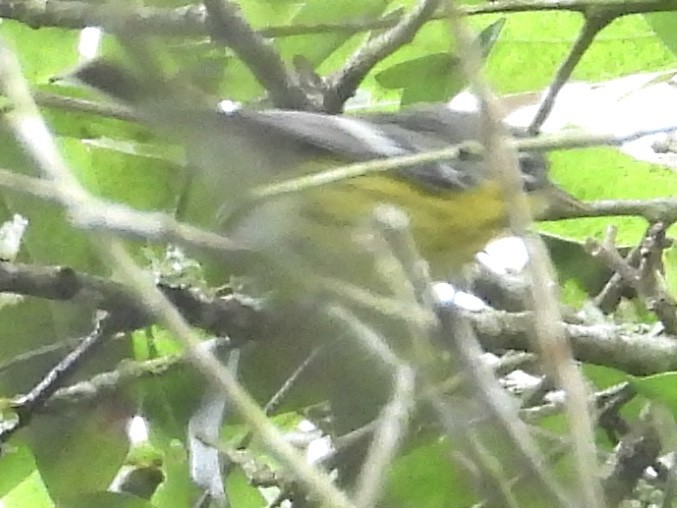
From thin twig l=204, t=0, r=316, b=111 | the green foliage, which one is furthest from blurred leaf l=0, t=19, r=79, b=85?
thin twig l=204, t=0, r=316, b=111

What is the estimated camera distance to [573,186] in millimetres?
786

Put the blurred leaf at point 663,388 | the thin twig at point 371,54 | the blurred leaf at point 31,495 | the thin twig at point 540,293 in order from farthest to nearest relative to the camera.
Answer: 1. the blurred leaf at point 31,495
2. the thin twig at point 371,54
3. the blurred leaf at point 663,388
4. the thin twig at point 540,293

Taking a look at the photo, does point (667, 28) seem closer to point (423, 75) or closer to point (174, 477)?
point (423, 75)

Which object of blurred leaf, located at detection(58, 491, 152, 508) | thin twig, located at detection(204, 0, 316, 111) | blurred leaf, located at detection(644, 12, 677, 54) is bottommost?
blurred leaf, located at detection(58, 491, 152, 508)

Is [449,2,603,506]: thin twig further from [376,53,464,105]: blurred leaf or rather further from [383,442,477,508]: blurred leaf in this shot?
[376,53,464,105]: blurred leaf

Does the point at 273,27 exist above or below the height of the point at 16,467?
above

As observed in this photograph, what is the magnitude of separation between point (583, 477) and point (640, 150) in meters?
0.51

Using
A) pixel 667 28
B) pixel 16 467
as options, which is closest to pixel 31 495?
pixel 16 467

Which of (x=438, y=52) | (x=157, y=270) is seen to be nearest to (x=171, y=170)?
(x=157, y=270)

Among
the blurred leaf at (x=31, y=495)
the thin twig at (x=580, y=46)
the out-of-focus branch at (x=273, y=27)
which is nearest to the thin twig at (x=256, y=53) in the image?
the out-of-focus branch at (x=273, y=27)

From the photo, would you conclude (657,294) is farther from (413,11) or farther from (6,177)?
(6,177)

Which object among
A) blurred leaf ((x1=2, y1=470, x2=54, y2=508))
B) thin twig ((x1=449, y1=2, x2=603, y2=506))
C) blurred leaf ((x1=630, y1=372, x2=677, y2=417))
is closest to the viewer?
thin twig ((x1=449, y1=2, x2=603, y2=506))

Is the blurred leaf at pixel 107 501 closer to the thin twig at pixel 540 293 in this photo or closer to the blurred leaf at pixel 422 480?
the blurred leaf at pixel 422 480

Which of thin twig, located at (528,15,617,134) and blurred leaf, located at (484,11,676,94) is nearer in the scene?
thin twig, located at (528,15,617,134)
